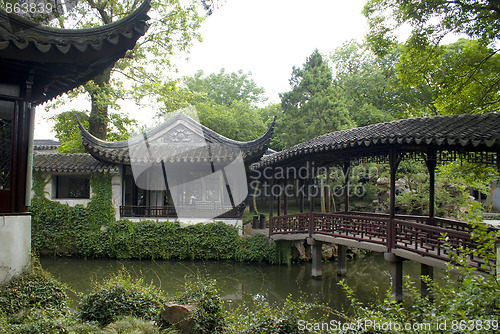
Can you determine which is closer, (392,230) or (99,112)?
(392,230)

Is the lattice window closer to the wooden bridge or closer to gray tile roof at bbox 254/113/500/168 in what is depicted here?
the wooden bridge

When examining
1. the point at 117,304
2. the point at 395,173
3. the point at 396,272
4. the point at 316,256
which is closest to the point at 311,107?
the point at 316,256

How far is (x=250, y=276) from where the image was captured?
10.1 metres

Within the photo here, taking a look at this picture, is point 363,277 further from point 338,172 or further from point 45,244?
point 45,244

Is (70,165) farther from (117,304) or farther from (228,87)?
(228,87)

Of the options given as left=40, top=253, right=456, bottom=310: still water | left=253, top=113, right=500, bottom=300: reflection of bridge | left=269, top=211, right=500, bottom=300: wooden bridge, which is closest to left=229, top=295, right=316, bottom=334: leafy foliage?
left=253, top=113, right=500, bottom=300: reflection of bridge

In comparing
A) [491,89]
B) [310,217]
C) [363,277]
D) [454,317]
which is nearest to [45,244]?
[310,217]

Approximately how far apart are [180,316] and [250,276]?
652 centimetres

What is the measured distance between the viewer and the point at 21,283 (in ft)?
13.3

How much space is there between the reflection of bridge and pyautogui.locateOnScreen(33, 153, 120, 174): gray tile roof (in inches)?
251

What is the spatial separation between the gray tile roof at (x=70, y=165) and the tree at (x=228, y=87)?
19.5 m

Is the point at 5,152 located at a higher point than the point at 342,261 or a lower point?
higher

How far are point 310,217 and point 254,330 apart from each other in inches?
275

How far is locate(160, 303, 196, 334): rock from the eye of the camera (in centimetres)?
371
